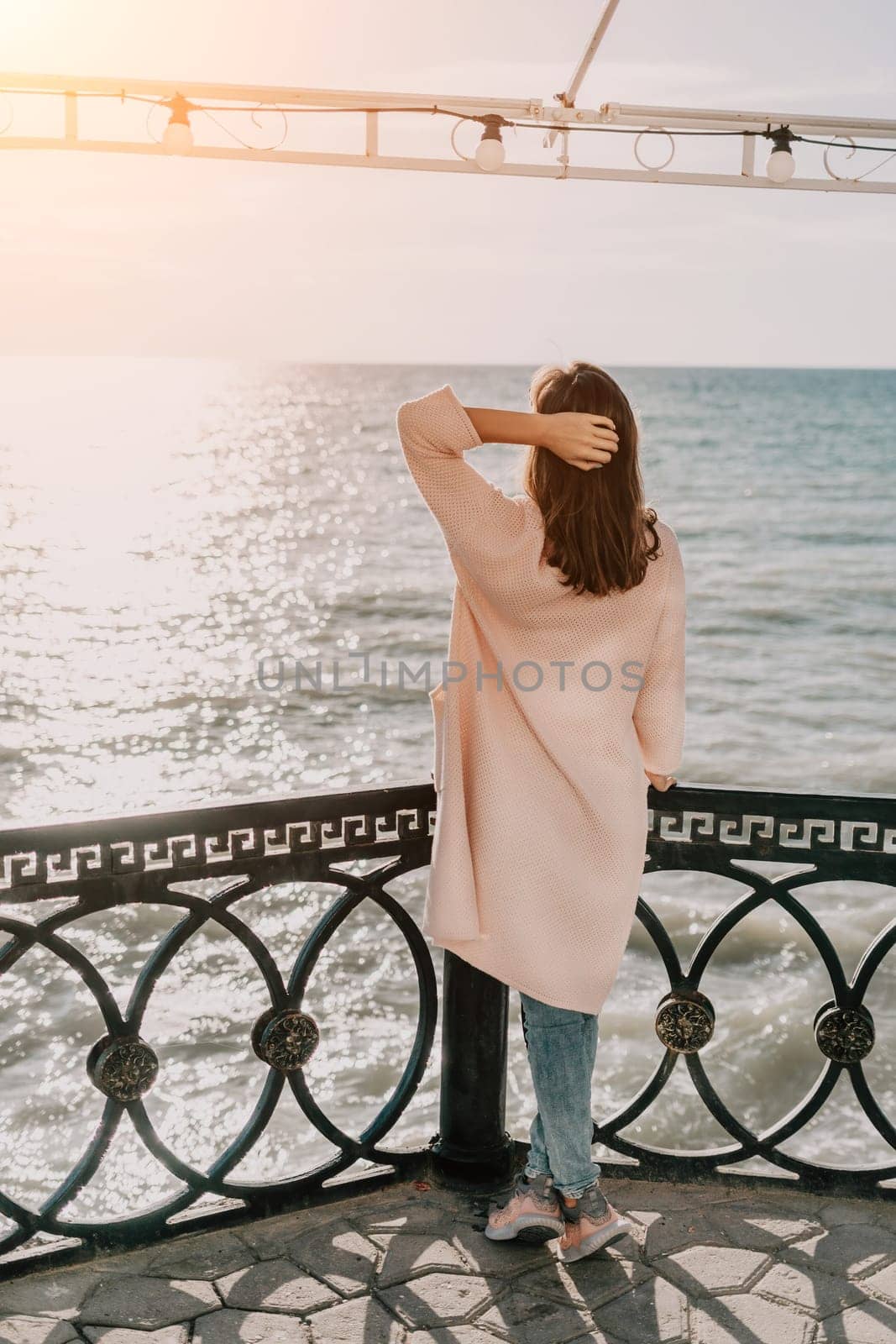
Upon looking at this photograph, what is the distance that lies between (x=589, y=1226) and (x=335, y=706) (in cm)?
1098

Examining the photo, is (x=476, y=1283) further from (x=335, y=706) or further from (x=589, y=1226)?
(x=335, y=706)

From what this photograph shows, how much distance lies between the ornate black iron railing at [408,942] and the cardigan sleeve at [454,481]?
0.73 meters

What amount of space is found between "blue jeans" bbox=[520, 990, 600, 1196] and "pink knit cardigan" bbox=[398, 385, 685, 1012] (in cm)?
10

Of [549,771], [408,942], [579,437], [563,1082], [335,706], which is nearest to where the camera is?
[579,437]

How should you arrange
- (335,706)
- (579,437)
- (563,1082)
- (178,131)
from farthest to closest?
(335,706)
(178,131)
(563,1082)
(579,437)

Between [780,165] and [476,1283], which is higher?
[780,165]

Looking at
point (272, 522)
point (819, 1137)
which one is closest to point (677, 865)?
point (819, 1137)

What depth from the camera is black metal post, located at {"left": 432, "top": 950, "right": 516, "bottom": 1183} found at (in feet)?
9.92

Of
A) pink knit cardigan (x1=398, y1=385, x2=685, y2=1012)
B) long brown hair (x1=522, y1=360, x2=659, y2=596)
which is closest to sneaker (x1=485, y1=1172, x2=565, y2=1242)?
pink knit cardigan (x1=398, y1=385, x2=685, y2=1012)

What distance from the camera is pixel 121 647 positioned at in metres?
17.0

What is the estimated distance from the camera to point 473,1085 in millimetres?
3053

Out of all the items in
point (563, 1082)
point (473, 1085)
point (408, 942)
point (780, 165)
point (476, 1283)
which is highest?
point (780, 165)

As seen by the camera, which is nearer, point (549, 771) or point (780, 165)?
point (549, 771)

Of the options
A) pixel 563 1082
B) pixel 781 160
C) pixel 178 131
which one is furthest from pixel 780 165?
pixel 563 1082
